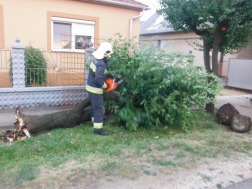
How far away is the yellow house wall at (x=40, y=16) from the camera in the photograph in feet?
25.5

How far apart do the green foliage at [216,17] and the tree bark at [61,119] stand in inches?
122

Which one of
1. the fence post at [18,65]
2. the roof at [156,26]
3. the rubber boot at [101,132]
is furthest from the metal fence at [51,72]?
the roof at [156,26]

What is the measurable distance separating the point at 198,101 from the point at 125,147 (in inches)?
73.0

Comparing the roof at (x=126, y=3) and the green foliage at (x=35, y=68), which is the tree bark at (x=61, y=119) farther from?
the roof at (x=126, y=3)

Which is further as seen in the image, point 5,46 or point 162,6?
point 5,46

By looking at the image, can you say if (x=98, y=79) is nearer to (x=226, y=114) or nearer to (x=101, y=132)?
(x=101, y=132)

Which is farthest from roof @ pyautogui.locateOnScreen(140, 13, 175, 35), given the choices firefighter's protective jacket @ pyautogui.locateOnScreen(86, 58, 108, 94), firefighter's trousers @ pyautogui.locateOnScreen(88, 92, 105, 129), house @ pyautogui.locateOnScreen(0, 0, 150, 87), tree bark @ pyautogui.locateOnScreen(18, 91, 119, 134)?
firefighter's trousers @ pyautogui.locateOnScreen(88, 92, 105, 129)

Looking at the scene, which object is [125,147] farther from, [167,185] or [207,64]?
[207,64]

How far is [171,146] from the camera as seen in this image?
4578mm

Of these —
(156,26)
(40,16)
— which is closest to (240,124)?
(40,16)

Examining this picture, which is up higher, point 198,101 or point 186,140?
point 198,101

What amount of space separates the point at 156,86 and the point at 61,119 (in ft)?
6.96

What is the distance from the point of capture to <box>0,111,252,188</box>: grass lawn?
3.44 m

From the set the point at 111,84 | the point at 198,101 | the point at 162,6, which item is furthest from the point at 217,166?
the point at 162,6
